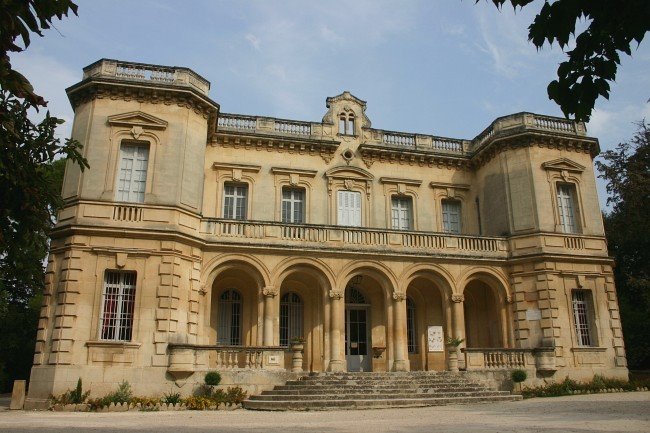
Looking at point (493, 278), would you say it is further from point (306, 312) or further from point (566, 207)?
point (306, 312)

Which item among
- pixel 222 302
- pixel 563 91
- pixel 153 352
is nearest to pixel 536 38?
pixel 563 91

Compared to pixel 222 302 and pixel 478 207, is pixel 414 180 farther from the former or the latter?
pixel 222 302

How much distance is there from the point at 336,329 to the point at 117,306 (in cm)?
704

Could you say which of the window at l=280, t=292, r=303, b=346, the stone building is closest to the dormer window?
the stone building

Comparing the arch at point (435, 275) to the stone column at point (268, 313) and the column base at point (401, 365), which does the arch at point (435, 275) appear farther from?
the stone column at point (268, 313)

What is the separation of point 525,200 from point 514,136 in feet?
8.42

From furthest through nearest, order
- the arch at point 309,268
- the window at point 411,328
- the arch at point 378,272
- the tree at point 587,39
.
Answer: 1. the window at point 411,328
2. the arch at point 378,272
3. the arch at point 309,268
4. the tree at point 587,39

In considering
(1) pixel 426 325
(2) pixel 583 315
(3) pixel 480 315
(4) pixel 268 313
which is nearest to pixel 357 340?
(1) pixel 426 325

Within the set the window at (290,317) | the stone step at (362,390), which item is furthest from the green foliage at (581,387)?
the window at (290,317)

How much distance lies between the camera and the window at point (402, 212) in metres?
22.8

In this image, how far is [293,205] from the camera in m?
21.9

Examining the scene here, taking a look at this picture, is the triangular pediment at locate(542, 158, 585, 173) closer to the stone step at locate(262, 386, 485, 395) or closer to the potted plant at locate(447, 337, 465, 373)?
the potted plant at locate(447, 337, 465, 373)

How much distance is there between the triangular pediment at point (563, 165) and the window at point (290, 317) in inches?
431

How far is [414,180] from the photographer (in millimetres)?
23000
